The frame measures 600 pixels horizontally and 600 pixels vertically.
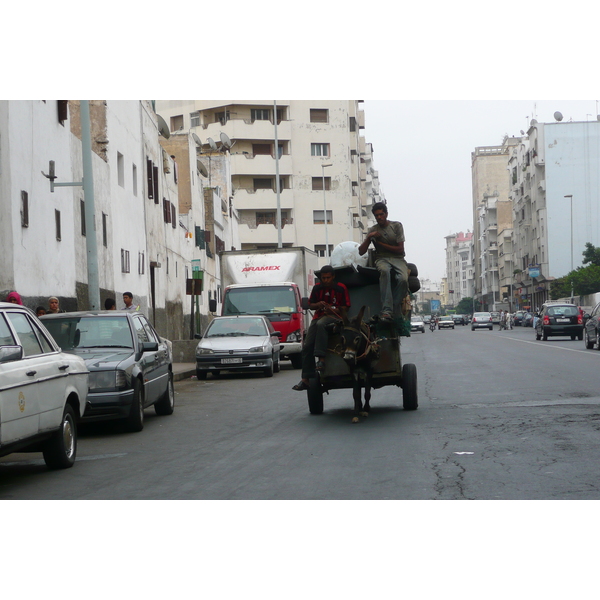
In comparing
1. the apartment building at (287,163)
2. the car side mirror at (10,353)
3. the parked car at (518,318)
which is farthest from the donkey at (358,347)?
the parked car at (518,318)

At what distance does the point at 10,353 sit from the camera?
7.28 meters

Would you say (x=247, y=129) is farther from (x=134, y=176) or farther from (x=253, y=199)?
(x=134, y=176)

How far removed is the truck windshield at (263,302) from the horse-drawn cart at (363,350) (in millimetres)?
12238

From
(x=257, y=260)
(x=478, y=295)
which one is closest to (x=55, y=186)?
(x=257, y=260)

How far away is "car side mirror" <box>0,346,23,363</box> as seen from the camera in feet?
23.6

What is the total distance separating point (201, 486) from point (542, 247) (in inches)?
3473

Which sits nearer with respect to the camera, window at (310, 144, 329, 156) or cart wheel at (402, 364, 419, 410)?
cart wheel at (402, 364, 419, 410)

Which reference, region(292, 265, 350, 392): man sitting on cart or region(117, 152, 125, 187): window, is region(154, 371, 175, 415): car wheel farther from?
region(117, 152, 125, 187): window

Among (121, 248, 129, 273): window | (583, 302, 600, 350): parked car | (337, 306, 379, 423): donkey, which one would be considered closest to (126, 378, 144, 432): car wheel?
(337, 306, 379, 423): donkey

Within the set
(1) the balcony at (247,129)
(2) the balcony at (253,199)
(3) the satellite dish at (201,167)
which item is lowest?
(3) the satellite dish at (201,167)

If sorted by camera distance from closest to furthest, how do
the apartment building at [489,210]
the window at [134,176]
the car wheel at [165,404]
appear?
1. the car wheel at [165,404]
2. the window at [134,176]
3. the apartment building at [489,210]

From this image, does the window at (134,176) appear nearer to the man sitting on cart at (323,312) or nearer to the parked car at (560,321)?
the parked car at (560,321)

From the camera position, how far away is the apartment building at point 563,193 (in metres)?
85.6

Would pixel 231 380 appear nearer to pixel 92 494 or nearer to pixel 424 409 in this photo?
Result: pixel 424 409
